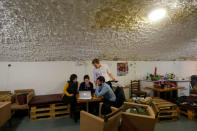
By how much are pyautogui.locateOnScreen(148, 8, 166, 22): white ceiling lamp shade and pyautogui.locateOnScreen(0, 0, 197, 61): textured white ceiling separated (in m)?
0.08

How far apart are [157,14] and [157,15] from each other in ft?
0.12

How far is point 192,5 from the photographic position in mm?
1900

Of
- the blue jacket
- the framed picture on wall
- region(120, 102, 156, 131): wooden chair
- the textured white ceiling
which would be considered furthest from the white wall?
region(120, 102, 156, 131): wooden chair

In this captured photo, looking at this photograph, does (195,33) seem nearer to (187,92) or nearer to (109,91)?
(187,92)

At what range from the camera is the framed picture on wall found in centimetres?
441

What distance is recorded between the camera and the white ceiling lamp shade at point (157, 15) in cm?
196

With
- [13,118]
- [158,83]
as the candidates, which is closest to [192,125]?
[158,83]

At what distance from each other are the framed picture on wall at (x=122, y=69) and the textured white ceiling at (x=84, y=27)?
1230mm

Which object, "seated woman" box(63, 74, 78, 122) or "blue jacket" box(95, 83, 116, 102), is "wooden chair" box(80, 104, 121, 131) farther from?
"seated woman" box(63, 74, 78, 122)

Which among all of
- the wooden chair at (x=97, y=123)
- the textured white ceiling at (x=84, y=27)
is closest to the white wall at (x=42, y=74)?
the textured white ceiling at (x=84, y=27)

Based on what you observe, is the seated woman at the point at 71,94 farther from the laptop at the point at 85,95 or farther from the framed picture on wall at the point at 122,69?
the framed picture on wall at the point at 122,69

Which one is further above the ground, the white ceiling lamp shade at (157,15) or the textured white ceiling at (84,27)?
the white ceiling lamp shade at (157,15)

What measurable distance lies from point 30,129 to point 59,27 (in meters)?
2.23

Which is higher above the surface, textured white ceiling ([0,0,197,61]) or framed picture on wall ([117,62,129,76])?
textured white ceiling ([0,0,197,61])
